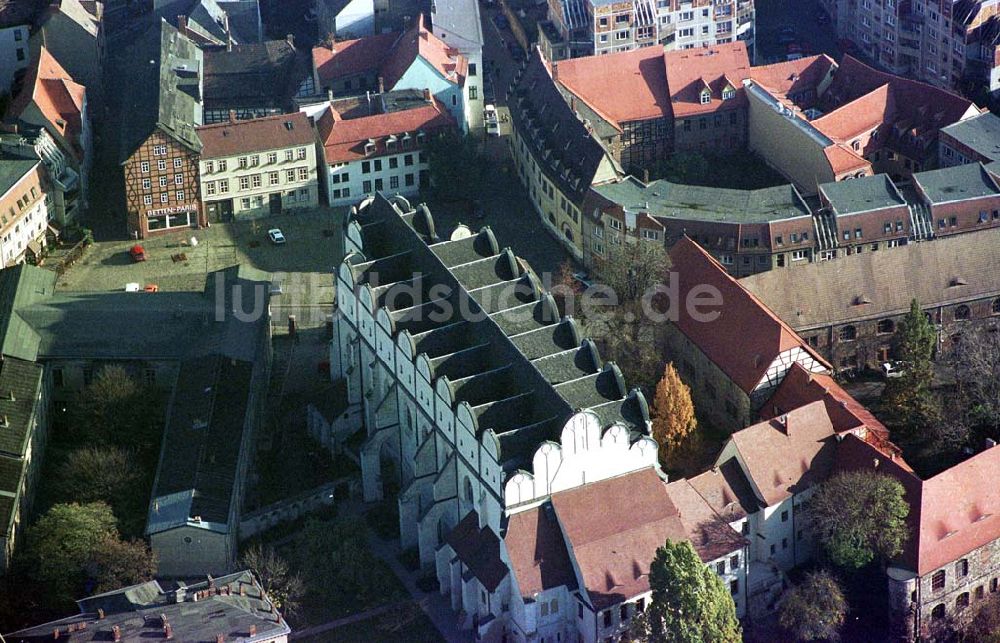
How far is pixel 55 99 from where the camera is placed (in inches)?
7431

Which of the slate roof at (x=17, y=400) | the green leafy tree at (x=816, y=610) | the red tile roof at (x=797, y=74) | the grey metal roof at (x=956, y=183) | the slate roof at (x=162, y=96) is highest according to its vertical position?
the slate roof at (x=162, y=96)

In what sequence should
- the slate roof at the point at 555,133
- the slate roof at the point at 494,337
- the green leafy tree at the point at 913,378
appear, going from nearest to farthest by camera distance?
the slate roof at the point at 494,337, the green leafy tree at the point at 913,378, the slate roof at the point at 555,133

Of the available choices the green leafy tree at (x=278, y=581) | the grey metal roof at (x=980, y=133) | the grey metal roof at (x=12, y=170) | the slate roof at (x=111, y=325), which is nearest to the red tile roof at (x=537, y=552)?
the green leafy tree at (x=278, y=581)

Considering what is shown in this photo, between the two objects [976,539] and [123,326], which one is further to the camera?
[123,326]

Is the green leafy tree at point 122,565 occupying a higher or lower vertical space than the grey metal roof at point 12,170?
lower

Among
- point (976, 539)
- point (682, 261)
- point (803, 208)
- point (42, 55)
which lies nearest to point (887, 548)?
point (976, 539)

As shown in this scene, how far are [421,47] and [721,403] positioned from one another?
60993 mm

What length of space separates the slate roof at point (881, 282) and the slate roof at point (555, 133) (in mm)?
25609

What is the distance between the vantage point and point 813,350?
5827 inches

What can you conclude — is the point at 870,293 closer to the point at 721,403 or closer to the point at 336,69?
the point at 721,403

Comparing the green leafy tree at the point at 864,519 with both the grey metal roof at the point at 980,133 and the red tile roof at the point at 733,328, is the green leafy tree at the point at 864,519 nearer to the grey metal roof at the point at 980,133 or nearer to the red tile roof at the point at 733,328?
the red tile roof at the point at 733,328

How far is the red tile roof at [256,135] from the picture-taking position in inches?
7087

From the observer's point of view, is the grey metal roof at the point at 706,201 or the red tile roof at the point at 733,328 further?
the grey metal roof at the point at 706,201

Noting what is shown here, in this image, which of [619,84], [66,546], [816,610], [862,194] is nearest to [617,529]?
[816,610]
